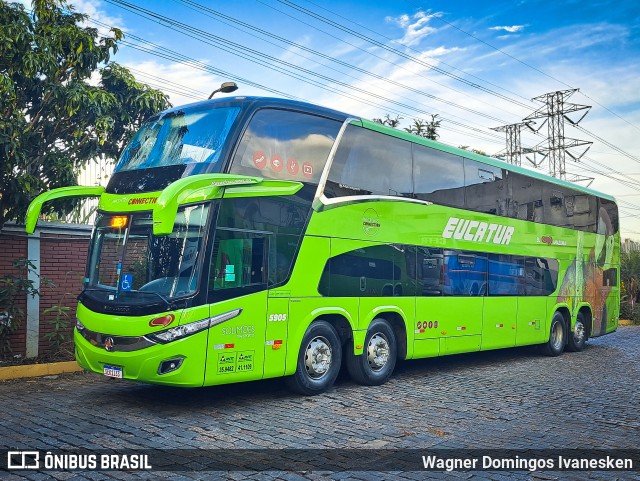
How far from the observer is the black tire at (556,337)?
1584 centimetres

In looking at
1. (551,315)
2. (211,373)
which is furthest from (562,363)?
(211,373)

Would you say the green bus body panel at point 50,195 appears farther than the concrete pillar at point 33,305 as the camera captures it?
No

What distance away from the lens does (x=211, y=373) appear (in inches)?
314

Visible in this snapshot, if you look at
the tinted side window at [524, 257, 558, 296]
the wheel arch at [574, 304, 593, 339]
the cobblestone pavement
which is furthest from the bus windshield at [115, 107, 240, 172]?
the wheel arch at [574, 304, 593, 339]

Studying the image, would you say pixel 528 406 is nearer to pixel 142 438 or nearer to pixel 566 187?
pixel 142 438

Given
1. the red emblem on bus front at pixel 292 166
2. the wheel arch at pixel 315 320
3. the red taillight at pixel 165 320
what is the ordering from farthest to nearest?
the red emblem on bus front at pixel 292 166 → the wheel arch at pixel 315 320 → the red taillight at pixel 165 320

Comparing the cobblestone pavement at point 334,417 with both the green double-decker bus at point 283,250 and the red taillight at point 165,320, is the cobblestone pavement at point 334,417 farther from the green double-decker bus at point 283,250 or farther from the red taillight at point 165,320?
the red taillight at point 165,320

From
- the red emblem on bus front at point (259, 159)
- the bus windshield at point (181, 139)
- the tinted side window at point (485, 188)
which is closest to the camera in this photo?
the bus windshield at point (181, 139)

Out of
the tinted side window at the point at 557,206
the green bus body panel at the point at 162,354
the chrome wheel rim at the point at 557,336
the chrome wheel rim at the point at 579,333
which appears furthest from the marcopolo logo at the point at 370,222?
the chrome wheel rim at the point at 579,333

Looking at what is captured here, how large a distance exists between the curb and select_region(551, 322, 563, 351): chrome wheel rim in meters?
11.1

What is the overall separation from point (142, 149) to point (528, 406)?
261 inches

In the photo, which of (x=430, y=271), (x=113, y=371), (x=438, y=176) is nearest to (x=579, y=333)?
(x=430, y=271)

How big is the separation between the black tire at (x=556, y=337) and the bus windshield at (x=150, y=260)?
35.2ft

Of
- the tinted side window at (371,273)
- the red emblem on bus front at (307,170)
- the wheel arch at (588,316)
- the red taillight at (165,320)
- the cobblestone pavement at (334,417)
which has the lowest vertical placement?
the cobblestone pavement at (334,417)
